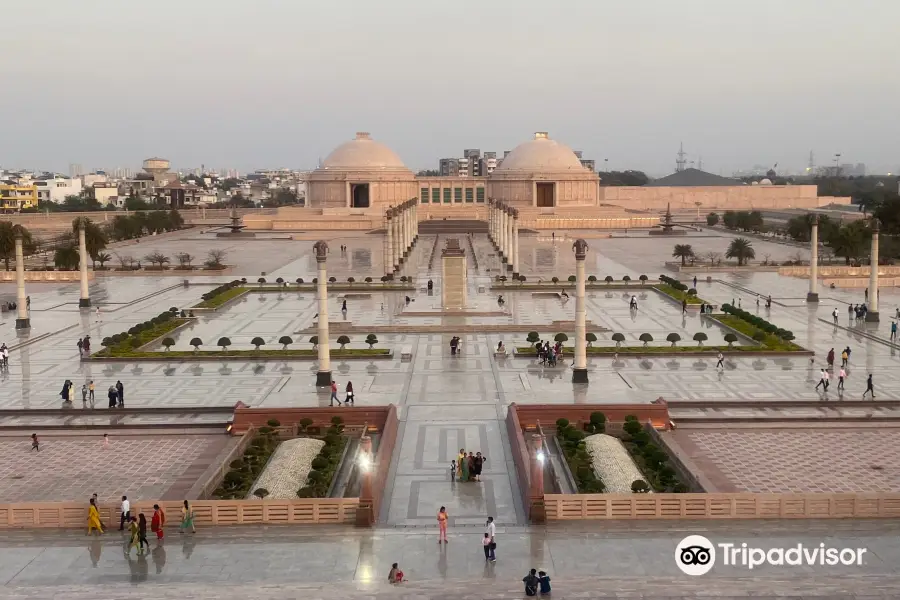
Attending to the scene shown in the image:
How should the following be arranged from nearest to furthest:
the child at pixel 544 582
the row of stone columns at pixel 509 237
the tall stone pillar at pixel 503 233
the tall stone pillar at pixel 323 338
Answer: the child at pixel 544 582 < the tall stone pillar at pixel 323 338 < the row of stone columns at pixel 509 237 < the tall stone pillar at pixel 503 233

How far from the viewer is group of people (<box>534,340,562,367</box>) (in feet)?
80.9

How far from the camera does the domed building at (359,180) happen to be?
88438mm

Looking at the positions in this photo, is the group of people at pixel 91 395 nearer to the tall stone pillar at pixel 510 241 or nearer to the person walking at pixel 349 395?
the person walking at pixel 349 395

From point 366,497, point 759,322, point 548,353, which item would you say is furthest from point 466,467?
point 759,322

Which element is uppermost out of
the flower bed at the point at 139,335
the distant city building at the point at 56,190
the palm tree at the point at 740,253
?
the distant city building at the point at 56,190

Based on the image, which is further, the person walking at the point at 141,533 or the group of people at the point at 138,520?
the group of people at the point at 138,520

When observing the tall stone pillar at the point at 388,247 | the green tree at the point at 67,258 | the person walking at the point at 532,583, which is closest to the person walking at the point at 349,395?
the person walking at the point at 532,583

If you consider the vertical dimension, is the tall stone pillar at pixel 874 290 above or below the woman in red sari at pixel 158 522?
above

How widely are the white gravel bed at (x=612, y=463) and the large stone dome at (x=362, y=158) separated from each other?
241 ft

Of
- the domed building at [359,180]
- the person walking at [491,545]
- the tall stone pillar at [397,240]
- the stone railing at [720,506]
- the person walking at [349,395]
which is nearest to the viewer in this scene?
the person walking at [491,545]

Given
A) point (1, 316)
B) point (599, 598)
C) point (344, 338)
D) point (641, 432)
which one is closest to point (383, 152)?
point (1, 316)

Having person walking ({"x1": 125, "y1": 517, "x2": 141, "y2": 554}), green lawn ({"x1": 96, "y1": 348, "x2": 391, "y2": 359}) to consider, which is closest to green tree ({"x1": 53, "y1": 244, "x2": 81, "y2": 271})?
green lawn ({"x1": 96, "y1": 348, "x2": 391, "y2": 359})

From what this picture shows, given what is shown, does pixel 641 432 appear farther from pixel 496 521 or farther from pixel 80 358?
pixel 80 358

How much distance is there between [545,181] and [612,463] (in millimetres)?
75266
